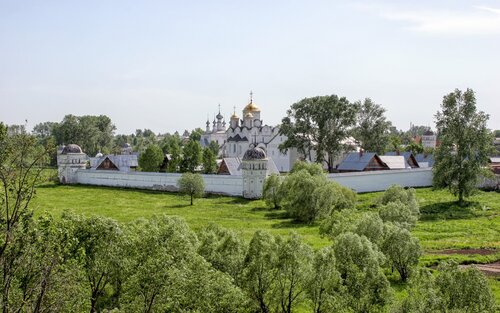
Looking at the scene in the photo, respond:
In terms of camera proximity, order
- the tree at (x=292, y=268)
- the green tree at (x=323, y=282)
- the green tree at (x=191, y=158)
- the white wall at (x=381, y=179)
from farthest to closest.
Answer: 1. the green tree at (x=191, y=158)
2. the white wall at (x=381, y=179)
3. the tree at (x=292, y=268)
4. the green tree at (x=323, y=282)

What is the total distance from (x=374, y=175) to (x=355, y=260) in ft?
121

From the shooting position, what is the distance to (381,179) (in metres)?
55.7

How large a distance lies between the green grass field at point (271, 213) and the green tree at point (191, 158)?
28.7ft

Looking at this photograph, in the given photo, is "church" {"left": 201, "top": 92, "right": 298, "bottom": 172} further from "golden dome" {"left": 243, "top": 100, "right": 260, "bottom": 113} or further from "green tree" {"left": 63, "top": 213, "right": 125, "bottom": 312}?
"green tree" {"left": 63, "top": 213, "right": 125, "bottom": 312}

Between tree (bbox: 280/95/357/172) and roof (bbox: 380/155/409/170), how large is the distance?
4679 mm

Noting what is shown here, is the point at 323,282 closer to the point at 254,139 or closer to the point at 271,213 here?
the point at 271,213

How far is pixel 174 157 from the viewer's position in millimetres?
66438

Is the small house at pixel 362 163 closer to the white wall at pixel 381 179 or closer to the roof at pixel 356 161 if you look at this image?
the roof at pixel 356 161

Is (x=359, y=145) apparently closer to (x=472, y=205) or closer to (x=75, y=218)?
(x=472, y=205)

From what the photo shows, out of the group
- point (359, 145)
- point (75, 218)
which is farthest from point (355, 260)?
point (359, 145)

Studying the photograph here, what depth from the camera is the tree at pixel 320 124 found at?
62156 millimetres

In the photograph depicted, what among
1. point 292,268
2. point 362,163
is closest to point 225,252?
point 292,268

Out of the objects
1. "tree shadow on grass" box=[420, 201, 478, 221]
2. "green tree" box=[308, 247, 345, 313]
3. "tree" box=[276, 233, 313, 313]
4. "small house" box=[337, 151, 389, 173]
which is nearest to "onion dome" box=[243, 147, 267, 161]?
"small house" box=[337, 151, 389, 173]

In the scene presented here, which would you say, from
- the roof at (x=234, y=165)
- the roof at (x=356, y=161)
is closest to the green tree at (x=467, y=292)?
the roof at (x=234, y=165)
